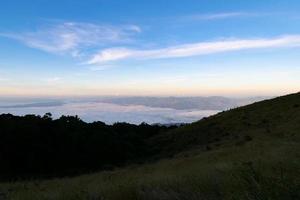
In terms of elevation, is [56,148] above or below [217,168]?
below

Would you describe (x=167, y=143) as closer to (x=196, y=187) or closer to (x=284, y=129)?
Result: (x=284, y=129)

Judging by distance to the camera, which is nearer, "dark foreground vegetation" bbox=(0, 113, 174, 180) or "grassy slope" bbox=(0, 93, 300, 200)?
"grassy slope" bbox=(0, 93, 300, 200)

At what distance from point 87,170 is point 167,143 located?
999 centimetres

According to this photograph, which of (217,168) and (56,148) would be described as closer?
(217,168)

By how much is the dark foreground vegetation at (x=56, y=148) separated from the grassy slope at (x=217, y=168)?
3737 mm

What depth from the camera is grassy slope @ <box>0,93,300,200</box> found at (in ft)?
20.8

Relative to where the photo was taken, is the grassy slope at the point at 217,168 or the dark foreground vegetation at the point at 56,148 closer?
the grassy slope at the point at 217,168

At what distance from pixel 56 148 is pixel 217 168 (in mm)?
20955

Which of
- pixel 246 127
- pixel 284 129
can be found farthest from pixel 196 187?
pixel 246 127

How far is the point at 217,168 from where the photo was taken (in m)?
12.2

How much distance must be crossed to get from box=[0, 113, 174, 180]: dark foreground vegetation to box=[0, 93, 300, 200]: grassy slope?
3737 mm

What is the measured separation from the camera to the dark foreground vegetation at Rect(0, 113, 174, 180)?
97.4ft

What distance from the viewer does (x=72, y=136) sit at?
33375mm

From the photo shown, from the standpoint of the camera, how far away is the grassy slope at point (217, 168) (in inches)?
249
